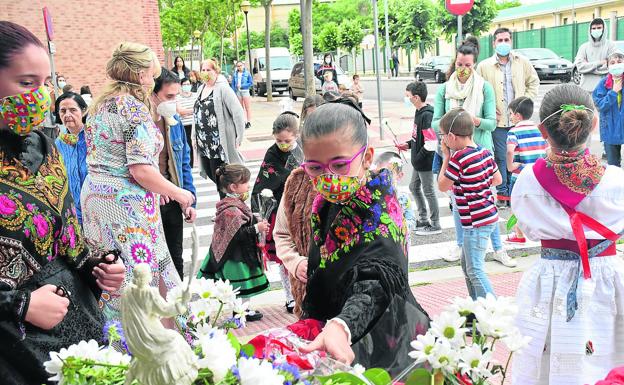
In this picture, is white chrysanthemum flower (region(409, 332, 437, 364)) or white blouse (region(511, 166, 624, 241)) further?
white blouse (region(511, 166, 624, 241))

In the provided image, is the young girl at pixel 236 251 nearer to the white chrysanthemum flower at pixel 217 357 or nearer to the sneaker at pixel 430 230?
the sneaker at pixel 430 230

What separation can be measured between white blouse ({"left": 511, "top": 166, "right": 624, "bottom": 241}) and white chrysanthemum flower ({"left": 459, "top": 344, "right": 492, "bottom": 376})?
1.89 m

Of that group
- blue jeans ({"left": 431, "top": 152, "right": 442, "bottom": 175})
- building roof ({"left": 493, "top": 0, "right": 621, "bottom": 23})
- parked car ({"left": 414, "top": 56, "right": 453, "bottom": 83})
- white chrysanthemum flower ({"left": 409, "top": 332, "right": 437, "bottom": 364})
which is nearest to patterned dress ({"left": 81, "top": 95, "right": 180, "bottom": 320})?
white chrysanthemum flower ({"left": 409, "top": 332, "right": 437, "bottom": 364})

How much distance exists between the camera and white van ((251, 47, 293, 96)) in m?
34.9

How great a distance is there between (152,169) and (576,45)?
39.6m

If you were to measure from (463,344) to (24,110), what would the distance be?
1561 millimetres

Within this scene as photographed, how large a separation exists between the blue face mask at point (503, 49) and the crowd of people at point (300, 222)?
12.0 ft

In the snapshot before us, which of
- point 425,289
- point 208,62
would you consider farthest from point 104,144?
point 208,62

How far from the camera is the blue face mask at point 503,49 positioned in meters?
8.34

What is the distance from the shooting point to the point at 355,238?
7.61 feet

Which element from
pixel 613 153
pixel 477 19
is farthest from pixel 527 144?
pixel 477 19

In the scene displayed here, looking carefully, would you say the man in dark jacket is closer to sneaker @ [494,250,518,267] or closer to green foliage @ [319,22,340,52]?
sneaker @ [494,250,518,267]

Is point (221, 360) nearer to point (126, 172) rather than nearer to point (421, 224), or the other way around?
point (126, 172)

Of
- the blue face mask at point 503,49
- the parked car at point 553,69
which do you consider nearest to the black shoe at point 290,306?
the blue face mask at point 503,49
